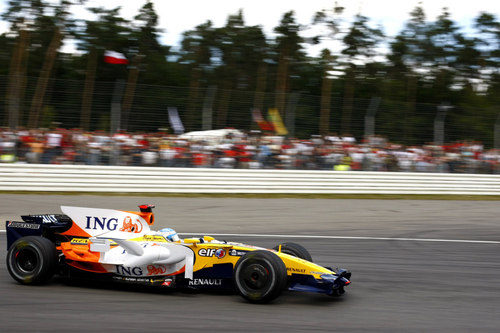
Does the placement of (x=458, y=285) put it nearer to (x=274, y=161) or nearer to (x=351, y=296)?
(x=351, y=296)

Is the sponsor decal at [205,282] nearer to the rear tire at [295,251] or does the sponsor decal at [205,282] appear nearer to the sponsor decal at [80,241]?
the rear tire at [295,251]

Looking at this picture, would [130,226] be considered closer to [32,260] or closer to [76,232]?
[76,232]

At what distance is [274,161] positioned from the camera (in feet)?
51.7

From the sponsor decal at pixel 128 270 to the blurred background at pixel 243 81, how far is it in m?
9.36

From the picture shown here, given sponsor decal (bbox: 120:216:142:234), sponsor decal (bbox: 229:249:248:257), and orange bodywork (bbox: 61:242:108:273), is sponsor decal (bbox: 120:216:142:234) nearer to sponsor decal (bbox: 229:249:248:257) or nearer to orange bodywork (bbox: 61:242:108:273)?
orange bodywork (bbox: 61:242:108:273)

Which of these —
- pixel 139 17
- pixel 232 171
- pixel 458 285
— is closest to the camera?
pixel 458 285

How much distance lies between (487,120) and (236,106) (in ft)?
25.9

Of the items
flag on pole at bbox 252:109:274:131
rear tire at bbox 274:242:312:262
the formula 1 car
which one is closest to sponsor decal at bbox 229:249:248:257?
the formula 1 car

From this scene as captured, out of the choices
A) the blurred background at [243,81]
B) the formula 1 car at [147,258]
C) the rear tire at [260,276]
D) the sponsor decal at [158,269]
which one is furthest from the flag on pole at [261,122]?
the rear tire at [260,276]

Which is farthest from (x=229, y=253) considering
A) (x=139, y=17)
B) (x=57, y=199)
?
(x=139, y=17)

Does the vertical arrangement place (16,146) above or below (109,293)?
above

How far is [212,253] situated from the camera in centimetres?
517

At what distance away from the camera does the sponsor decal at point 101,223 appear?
5.67m

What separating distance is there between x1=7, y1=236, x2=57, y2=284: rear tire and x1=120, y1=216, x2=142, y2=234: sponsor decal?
69cm
